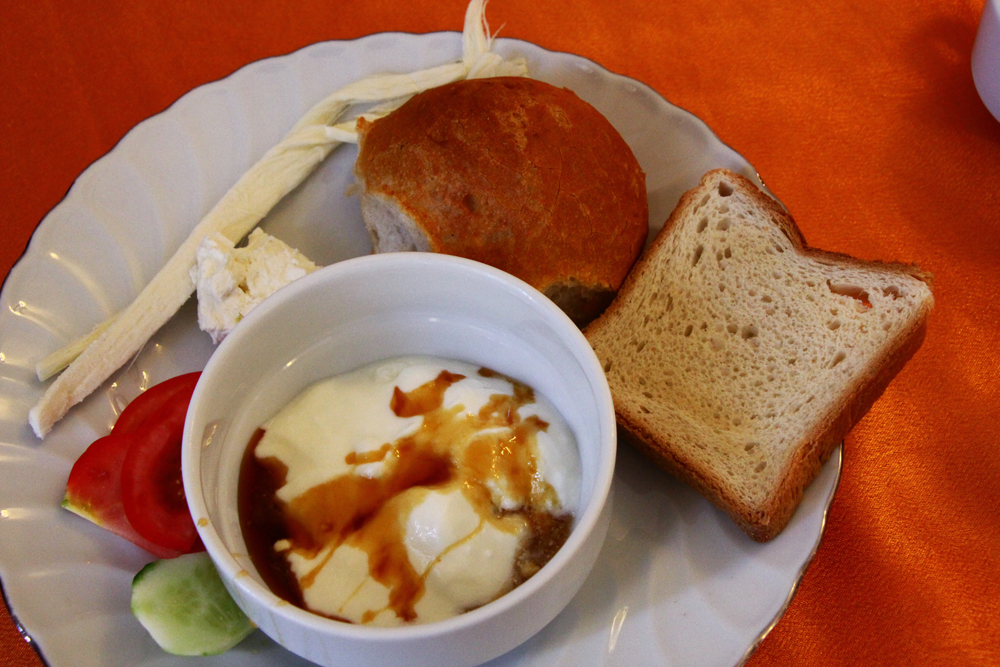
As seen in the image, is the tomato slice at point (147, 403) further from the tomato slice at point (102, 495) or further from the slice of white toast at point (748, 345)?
the slice of white toast at point (748, 345)

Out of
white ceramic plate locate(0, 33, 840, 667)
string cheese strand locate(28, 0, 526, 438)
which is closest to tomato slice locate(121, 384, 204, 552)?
white ceramic plate locate(0, 33, 840, 667)

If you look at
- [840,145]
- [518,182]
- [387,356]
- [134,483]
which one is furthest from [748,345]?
[134,483]

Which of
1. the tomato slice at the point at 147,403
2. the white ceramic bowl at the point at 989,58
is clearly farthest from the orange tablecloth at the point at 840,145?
the tomato slice at the point at 147,403

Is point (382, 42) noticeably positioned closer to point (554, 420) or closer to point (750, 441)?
point (554, 420)

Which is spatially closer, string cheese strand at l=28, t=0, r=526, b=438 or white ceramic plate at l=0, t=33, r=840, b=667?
white ceramic plate at l=0, t=33, r=840, b=667

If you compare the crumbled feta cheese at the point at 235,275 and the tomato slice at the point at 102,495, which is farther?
the crumbled feta cheese at the point at 235,275

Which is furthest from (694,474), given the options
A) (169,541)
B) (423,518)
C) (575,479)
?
(169,541)

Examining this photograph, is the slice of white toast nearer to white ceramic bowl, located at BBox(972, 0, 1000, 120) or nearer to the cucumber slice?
the cucumber slice
